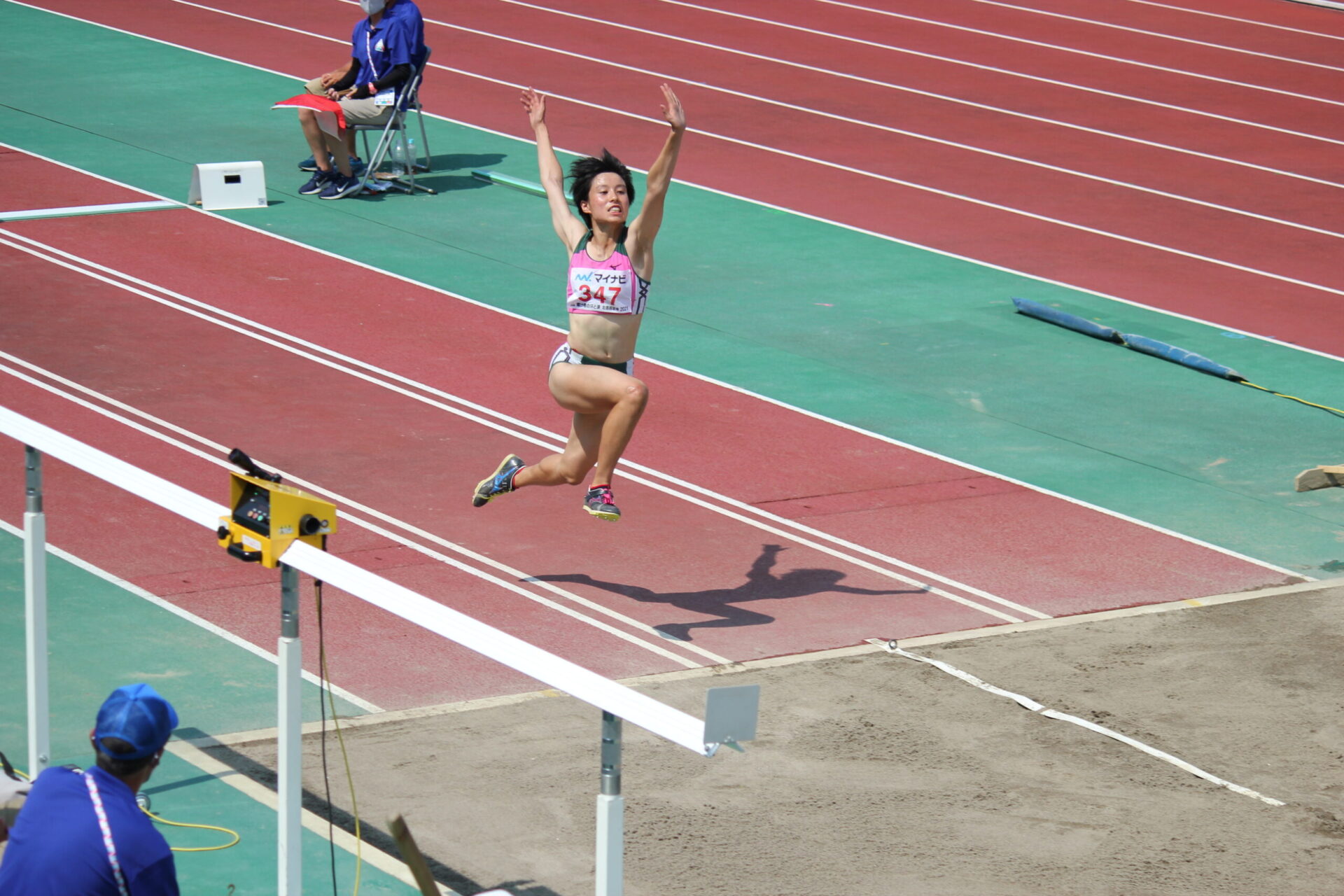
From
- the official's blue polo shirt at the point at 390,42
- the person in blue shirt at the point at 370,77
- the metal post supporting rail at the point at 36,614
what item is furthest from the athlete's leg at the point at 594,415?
the official's blue polo shirt at the point at 390,42

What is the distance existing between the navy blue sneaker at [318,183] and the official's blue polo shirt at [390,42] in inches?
40.8

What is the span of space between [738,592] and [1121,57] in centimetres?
1989

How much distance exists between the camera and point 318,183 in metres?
19.5

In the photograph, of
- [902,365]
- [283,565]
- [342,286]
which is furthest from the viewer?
[342,286]

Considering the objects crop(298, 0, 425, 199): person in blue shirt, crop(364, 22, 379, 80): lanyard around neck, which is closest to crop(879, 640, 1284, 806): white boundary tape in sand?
crop(298, 0, 425, 199): person in blue shirt

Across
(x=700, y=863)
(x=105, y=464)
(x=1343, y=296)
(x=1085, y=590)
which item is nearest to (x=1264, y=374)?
(x=1343, y=296)

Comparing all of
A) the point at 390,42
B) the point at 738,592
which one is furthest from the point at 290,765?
the point at 390,42

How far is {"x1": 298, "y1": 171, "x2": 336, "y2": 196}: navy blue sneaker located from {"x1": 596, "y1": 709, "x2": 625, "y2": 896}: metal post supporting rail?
50.7ft

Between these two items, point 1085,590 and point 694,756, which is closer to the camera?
point 694,756

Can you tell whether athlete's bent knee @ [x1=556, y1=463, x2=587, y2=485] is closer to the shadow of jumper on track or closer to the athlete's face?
the shadow of jumper on track

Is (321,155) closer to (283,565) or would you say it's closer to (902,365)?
(902,365)

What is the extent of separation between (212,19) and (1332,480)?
20615mm

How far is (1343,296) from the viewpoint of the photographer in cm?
1730

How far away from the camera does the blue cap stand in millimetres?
4582
